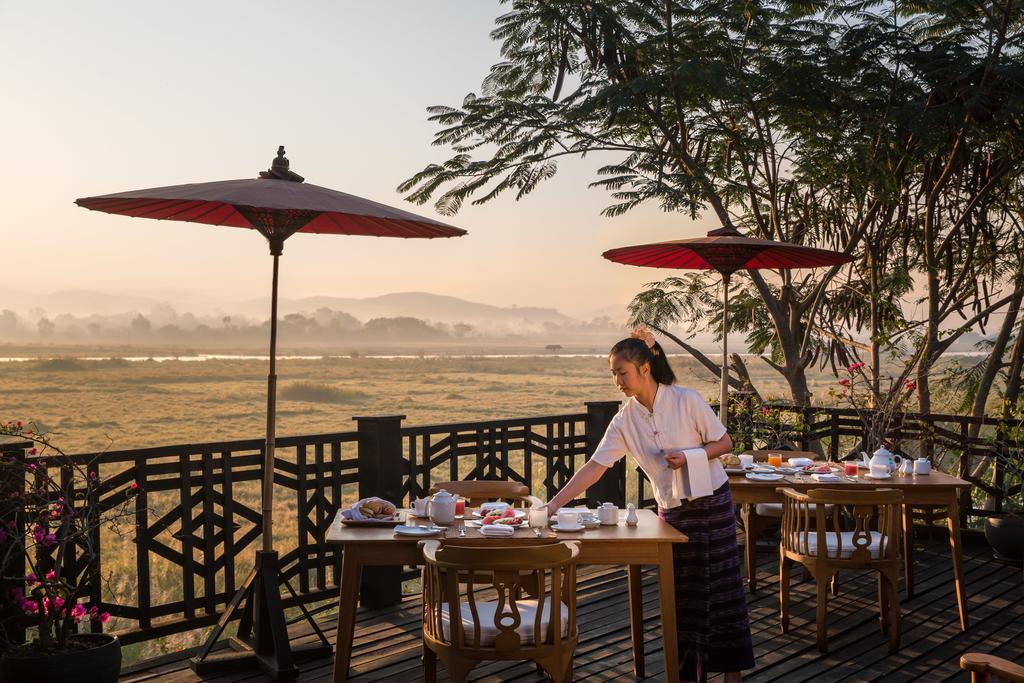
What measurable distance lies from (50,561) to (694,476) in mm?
3032

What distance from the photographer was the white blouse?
3.66m

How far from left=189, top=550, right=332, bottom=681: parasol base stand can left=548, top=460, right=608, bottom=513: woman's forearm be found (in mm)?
1390

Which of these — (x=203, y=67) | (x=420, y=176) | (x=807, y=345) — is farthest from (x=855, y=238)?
(x=203, y=67)

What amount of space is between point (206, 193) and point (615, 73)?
7075 millimetres

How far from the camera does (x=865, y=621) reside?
4.98m

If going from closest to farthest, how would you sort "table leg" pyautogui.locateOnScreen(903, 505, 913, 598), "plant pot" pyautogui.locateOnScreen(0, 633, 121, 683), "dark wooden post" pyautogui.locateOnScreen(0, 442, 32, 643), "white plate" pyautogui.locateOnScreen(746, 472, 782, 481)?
"plant pot" pyautogui.locateOnScreen(0, 633, 121, 683)
"dark wooden post" pyautogui.locateOnScreen(0, 442, 32, 643)
"white plate" pyautogui.locateOnScreen(746, 472, 782, 481)
"table leg" pyautogui.locateOnScreen(903, 505, 913, 598)

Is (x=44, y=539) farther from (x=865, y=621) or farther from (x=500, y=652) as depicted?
(x=865, y=621)

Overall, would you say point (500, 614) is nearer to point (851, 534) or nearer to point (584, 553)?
point (584, 553)

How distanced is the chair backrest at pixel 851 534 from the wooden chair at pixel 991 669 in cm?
229

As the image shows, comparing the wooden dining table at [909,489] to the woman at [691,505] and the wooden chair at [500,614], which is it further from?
the wooden chair at [500,614]

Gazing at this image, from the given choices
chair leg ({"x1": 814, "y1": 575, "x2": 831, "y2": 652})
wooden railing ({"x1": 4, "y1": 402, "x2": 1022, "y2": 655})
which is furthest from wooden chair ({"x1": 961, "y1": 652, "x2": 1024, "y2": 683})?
wooden railing ({"x1": 4, "y1": 402, "x2": 1022, "y2": 655})

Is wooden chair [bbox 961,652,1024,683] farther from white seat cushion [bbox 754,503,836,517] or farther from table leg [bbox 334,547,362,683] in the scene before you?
white seat cushion [bbox 754,503,836,517]

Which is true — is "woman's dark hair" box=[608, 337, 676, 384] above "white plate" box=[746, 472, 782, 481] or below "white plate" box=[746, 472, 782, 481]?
above

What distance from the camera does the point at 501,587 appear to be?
301 cm
